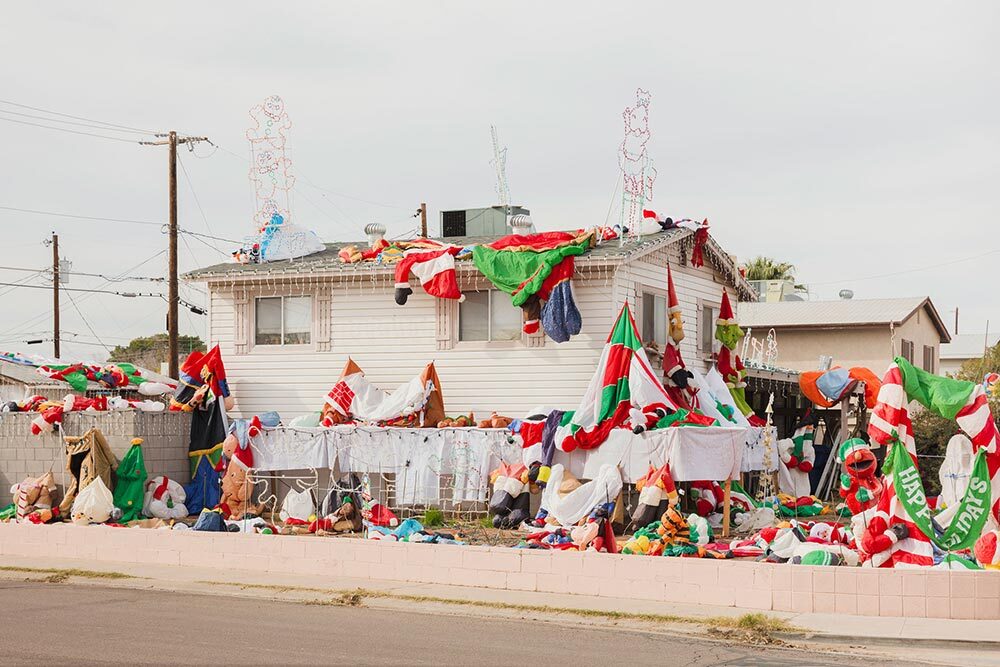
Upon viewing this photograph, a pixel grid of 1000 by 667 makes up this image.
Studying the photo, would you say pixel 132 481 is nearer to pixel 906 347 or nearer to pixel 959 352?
pixel 906 347

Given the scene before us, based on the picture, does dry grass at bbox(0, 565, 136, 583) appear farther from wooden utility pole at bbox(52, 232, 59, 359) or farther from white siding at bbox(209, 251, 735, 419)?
wooden utility pole at bbox(52, 232, 59, 359)

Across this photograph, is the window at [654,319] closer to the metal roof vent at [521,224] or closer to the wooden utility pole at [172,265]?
the metal roof vent at [521,224]

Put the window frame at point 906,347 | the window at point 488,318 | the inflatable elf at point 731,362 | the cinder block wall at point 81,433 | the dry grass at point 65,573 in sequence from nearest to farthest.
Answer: the dry grass at point 65,573, the cinder block wall at point 81,433, the window at point 488,318, the inflatable elf at point 731,362, the window frame at point 906,347

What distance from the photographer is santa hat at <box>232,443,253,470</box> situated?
2388 centimetres

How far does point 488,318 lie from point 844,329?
64.3 ft

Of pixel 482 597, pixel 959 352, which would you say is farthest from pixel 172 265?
pixel 959 352

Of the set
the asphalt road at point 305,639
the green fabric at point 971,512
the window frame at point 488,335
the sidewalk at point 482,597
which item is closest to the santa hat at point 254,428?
the window frame at point 488,335

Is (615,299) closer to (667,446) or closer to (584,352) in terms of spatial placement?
(584,352)

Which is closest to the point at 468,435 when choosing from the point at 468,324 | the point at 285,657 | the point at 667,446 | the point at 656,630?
the point at 468,324

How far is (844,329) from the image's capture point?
40.4 metres

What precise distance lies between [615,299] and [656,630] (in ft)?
34.1

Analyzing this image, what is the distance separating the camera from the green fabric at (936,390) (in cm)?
1633

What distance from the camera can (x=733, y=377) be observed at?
2625cm

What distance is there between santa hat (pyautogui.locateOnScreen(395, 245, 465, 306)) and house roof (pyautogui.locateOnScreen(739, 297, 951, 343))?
748 inches
